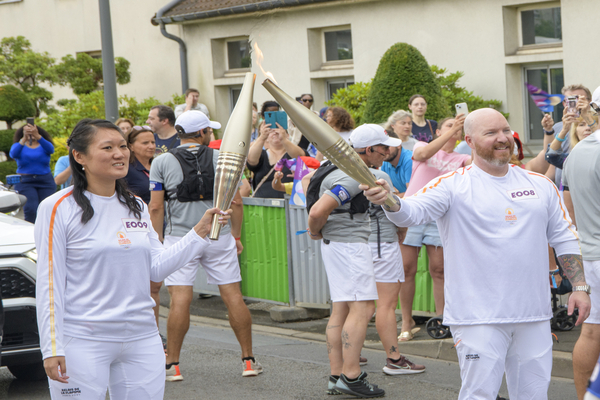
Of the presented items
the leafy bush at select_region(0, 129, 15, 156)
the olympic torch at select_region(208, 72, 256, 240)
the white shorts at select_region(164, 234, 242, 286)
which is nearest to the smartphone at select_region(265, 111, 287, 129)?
the white shorts at select_region(164, 234, 242, 286)

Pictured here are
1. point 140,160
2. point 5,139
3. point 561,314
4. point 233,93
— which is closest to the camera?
point 140,160

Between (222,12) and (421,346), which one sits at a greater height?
(222,12)

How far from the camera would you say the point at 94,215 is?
3.64 meters

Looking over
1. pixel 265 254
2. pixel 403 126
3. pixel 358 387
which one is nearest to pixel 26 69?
pixel 265 254

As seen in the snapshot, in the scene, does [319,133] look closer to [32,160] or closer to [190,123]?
[190,123]

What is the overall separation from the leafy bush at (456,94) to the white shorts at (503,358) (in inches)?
375

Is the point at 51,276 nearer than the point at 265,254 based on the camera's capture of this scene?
Yes

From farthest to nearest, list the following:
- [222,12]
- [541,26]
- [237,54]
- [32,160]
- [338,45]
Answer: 1. [338,45]
2. [541,26]
3. [237,54]
4. [32,160]
5. [222,12]

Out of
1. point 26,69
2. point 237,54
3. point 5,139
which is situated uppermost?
point 26,69

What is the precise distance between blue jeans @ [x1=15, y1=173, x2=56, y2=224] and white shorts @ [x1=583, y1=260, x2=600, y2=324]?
375 inches

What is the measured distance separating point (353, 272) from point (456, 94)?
8459mm

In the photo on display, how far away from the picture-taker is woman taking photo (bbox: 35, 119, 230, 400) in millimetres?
3492

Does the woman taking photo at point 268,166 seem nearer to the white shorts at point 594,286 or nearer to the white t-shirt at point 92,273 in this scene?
the white shorts at point 594,286

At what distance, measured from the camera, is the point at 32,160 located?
11969mm
